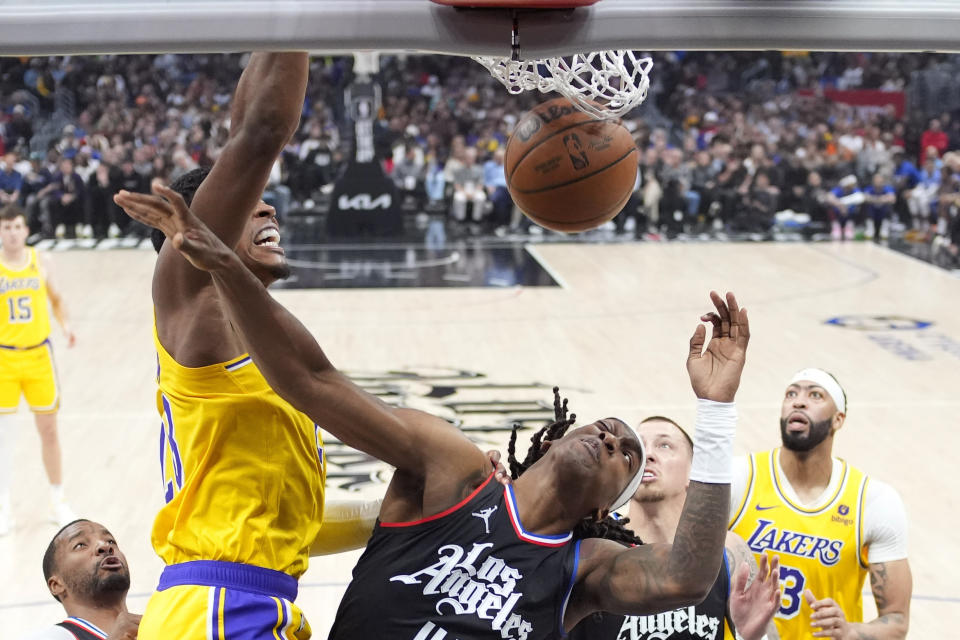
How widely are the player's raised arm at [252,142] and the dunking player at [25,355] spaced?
473cm

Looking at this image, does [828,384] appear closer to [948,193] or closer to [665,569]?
[665,569]

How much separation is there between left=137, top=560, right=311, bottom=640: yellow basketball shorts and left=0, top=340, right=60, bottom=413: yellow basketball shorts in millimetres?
4563

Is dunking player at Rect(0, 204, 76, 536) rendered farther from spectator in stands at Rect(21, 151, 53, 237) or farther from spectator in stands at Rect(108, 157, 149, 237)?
spectator in stands at Rect(21, 151, 53, 237)

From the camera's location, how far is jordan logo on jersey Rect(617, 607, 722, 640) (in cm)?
371

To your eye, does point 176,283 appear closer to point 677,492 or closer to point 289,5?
point 289,5

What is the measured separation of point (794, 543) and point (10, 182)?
16.1m

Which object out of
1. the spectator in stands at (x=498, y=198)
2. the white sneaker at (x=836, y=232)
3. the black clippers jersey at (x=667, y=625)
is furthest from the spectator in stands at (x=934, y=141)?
the black clippers jersey at (x=667, y=625)

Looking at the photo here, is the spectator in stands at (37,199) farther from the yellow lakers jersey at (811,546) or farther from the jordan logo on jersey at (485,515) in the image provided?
the jordan logo on jersey at (485,515)

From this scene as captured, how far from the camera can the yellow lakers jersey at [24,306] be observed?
283 inches

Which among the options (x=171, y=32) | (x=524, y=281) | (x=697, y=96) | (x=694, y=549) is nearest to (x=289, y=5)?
(x=171, y=32)

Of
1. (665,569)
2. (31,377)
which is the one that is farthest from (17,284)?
(665,569)

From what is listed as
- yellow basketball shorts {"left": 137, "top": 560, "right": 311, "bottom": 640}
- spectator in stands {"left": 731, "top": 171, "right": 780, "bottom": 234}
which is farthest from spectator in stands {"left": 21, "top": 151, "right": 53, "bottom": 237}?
yellow basketball shorts {"left": 137, "top": 560, "right": 311, "bottom": 640}

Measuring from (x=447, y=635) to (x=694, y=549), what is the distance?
621 mm

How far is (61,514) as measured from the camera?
6992 millimetres
